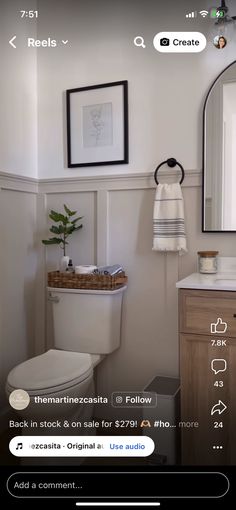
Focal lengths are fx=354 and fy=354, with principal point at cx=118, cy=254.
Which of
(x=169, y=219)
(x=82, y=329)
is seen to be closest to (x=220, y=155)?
(x=169, y=219)

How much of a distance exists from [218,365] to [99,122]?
0.92m

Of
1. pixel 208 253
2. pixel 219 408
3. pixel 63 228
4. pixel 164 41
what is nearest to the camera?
pixel 164 41

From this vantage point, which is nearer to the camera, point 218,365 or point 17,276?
point 218,365

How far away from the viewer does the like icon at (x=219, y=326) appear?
926 millimetres

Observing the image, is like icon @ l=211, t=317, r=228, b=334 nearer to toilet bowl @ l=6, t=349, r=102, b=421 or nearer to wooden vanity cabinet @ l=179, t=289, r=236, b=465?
wooden vanity cabinet @ l=179, t=289, r=236, b=465

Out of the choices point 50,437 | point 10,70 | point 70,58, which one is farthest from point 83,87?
point 50,437

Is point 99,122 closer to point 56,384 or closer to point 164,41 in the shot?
point 164,41

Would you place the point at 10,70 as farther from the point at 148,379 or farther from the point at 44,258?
the point at 148,379

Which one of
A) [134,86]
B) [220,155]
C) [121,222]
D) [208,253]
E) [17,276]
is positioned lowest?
[17,276]

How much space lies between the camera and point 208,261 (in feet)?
4.08

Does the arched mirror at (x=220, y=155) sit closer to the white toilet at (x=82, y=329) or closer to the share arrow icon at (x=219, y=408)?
the white toilet at (x=82, y=329)
